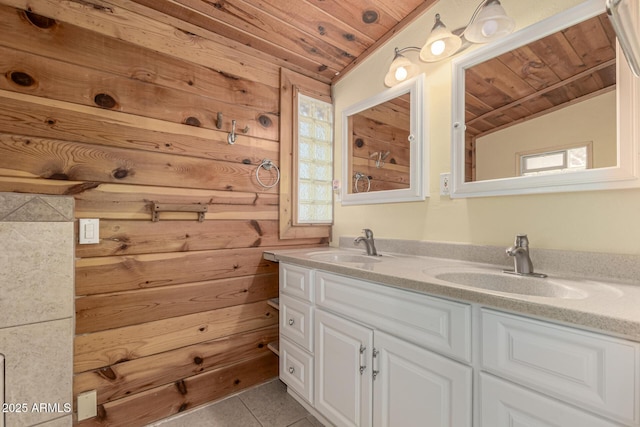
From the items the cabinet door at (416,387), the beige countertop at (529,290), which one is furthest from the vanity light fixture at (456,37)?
the cabinet door at (416,387)

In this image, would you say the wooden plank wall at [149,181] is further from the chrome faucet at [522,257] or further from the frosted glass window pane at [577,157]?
the frosted glass window pane at [577,157]

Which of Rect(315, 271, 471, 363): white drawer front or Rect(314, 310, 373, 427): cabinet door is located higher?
Rect(315, 271, 471, 363): white drawer front

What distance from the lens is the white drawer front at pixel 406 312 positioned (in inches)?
35.8

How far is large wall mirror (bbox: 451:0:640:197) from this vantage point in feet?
Result: 3.42

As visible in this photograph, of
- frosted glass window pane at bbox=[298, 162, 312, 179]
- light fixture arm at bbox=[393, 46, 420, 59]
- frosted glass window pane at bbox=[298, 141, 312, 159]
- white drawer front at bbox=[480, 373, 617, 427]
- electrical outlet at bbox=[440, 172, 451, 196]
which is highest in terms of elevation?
light fixture arm at bbox=[393, 46, 420, 59]

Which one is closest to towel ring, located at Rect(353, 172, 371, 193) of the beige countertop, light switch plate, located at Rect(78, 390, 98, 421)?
the beige countertop

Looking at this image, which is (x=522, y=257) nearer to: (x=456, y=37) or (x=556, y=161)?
(x=556, y=161)

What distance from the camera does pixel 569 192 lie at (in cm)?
114

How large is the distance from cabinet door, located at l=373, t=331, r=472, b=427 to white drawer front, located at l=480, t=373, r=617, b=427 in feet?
0.16

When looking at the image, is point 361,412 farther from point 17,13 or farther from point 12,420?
point 17,13

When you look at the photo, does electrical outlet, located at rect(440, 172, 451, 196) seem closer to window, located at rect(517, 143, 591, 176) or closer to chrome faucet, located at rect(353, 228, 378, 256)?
window, located at rect(517, 143, 591, 176)

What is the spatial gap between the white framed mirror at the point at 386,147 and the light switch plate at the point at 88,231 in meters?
1.45

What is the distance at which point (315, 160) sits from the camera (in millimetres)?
2150

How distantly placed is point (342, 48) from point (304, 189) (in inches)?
38.2
